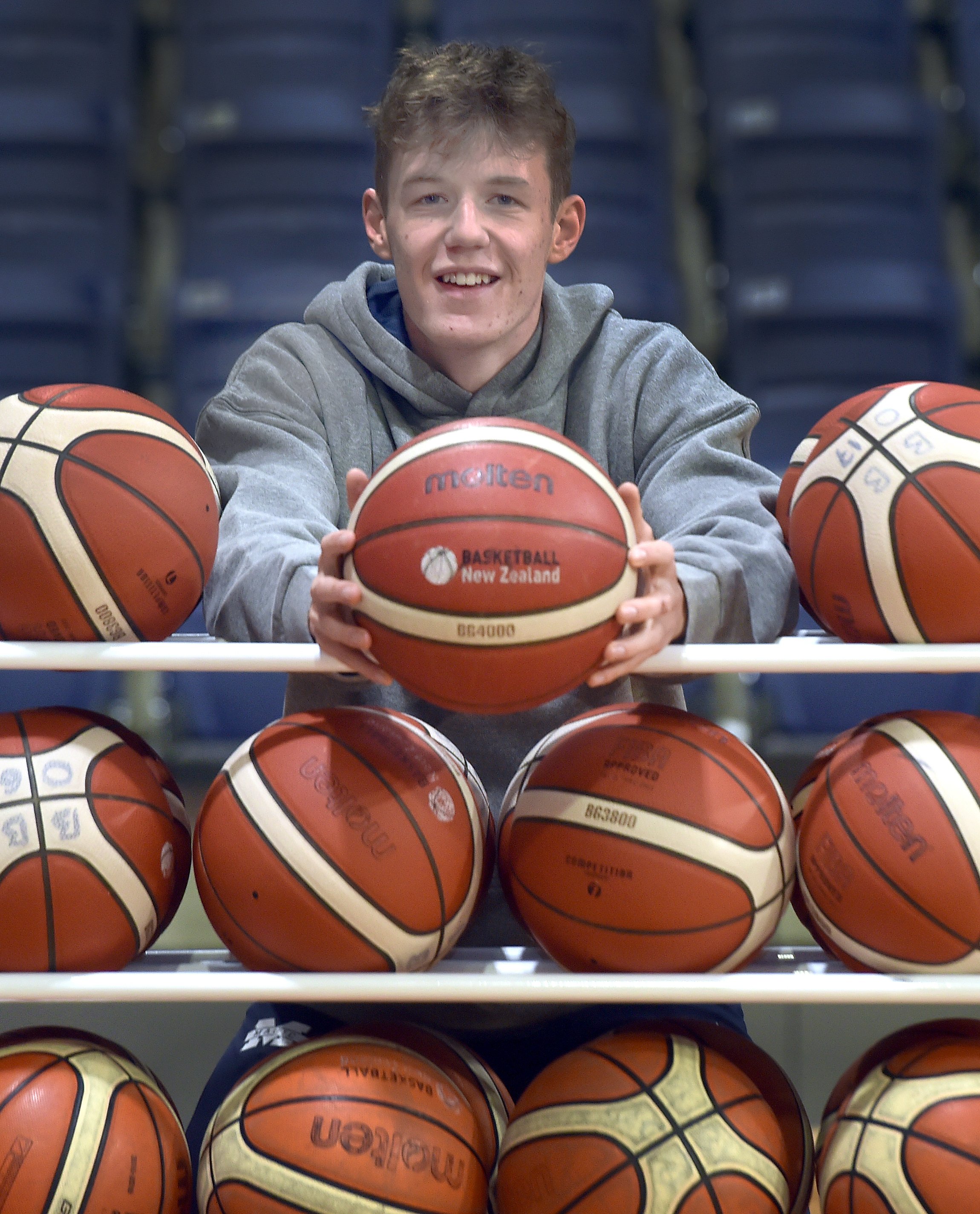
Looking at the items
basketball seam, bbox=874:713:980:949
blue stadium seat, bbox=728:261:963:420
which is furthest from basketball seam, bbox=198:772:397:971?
Answer: blue stadium seat, bbox=728:261:963:420

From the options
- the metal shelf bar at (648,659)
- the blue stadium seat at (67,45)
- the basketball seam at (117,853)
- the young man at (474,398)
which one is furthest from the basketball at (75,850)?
the blue stadium seat at (67,45)

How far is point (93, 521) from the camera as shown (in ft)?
4.76

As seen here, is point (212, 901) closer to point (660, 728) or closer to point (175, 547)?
point (175, 547)

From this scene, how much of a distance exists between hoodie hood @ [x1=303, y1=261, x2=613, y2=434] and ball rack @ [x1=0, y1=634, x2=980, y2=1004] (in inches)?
21.7

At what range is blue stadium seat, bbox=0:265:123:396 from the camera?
169 inches

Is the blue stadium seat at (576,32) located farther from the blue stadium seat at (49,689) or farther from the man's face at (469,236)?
the man's face at (469,236)

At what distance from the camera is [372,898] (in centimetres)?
140

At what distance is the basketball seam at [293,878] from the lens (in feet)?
4.58

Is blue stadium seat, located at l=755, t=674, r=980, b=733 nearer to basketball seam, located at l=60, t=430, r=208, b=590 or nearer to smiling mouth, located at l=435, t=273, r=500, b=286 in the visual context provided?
smiling mouth, located at l=435, t=273, r=500, b=286

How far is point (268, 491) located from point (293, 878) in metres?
0.56

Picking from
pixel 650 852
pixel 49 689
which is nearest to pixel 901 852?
pixel 650 852

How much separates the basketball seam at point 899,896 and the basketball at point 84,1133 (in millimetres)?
828

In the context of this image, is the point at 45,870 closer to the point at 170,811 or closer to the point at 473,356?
the point at 170,811

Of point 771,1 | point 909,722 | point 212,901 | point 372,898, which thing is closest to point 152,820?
point 212,901
